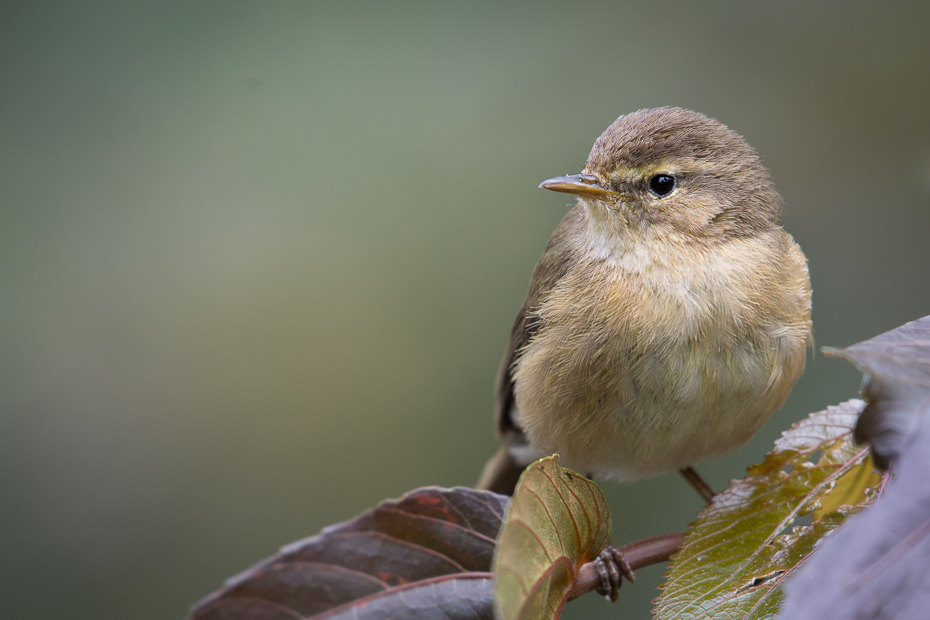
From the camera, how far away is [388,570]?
1584 millimetres

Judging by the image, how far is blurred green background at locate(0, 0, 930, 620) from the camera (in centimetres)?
523

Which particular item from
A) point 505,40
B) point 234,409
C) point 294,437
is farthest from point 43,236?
point 505,40

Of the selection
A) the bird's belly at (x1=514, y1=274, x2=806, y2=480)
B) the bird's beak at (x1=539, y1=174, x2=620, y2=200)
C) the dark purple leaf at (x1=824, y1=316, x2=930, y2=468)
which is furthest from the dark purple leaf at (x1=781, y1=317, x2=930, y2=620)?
the bird's beak at (x1=539, y1=174, x2=620, y2=200)

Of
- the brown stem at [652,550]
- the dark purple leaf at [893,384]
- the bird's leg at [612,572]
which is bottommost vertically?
the bird's leg at [612,572]

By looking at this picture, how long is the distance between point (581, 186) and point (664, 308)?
507 mm

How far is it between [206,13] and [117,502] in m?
3.45

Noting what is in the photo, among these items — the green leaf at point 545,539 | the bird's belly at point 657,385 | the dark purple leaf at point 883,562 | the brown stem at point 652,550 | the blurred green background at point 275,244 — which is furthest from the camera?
the blurred green background at point 275,244

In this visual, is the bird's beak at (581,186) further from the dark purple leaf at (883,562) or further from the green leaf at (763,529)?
the dark purple leaf at (883,562)

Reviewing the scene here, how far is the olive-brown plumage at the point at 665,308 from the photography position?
7.75ft

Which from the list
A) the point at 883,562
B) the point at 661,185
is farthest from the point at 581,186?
the point at 883,562

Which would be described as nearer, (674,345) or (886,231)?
(674,345)

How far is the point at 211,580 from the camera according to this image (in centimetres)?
528

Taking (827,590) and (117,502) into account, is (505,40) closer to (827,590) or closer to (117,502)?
(117,502)

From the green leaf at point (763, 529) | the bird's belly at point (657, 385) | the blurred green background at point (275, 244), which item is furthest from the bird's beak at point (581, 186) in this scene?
the blurred green background at point (275, 244)
